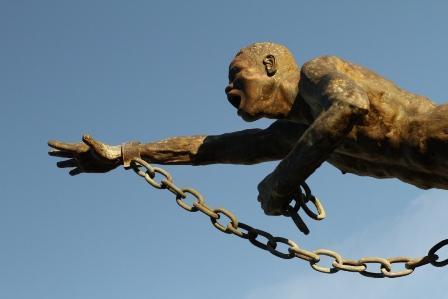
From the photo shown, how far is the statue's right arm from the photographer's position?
7266 millimetres

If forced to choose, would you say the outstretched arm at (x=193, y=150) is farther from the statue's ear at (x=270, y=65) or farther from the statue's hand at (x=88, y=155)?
the statue's ear at (x=270, y=65)

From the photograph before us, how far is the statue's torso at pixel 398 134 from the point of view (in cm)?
625

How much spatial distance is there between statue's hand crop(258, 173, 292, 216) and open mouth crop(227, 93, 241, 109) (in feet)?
1.95

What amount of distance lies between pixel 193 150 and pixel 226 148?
0.24 meters

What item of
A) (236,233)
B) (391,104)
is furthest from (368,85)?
(236,233)

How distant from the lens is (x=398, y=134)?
635cm

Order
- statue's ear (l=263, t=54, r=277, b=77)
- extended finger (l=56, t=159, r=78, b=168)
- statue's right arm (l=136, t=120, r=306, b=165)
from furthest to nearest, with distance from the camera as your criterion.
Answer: extended finger (l=56, t=159, r=78, b=168), statue's right arm (l=136, t=120, r=306, b=165), statue's ear (l=263, t=54, r=277, b=77)

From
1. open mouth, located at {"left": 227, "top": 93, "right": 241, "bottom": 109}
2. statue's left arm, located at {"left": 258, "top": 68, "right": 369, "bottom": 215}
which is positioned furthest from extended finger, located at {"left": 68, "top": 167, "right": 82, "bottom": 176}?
statue's left arm, located at {"left": 258, "top": 68, "right": 369, "bottom": 215}

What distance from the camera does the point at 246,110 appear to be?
684 cm

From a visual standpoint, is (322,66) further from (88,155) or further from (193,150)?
(88,155)

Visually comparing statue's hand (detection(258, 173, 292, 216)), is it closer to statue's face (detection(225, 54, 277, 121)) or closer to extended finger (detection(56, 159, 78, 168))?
statue's face (detection(225, 54, 277, 121))

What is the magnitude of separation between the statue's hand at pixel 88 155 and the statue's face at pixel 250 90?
3.22 feet

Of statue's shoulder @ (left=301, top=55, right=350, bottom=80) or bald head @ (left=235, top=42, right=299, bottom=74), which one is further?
bald head @ (left=235, top=42, right=299, bottom=74)

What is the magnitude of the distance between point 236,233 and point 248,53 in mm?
1203
